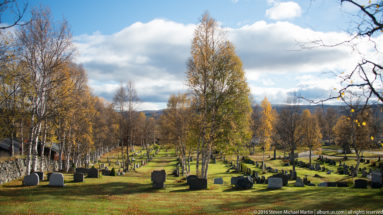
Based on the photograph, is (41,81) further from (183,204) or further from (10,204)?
(183,204)

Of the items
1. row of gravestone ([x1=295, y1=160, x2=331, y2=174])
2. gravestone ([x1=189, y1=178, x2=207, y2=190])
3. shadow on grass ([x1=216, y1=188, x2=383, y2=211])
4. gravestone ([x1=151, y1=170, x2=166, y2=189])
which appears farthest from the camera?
row of gravestone ([x1=295, y1=160, x2=331, y2=174])

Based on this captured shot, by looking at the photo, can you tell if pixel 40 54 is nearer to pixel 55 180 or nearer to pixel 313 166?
pixel 55 180

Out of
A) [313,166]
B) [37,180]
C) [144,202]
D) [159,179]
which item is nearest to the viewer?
[144,202]

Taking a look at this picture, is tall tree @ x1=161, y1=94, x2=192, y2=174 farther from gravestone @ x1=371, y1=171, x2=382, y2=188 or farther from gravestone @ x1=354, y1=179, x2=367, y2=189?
gravestone @ x1=371, y1=171, x2=382, y2=188

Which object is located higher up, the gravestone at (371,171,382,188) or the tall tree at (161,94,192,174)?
the tall tree at (161,94,192,174)

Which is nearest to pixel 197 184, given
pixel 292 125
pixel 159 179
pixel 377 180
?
pixel 159 179

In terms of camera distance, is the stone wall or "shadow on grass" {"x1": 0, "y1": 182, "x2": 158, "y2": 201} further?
the stone wall

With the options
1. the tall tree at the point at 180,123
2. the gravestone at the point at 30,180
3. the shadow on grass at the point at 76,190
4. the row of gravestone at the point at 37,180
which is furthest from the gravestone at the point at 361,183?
the gravestone at the point at 30,180

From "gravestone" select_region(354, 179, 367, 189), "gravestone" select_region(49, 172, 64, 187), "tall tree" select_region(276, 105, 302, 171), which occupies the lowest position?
"gravestone" select_region(354, 179, 367, 189)

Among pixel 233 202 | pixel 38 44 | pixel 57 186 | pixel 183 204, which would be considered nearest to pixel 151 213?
pixel 183 204

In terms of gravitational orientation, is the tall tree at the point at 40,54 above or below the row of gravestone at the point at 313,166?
above

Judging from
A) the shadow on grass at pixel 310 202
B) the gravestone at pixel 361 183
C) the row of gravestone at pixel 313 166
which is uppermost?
the shadow on grass at pixel 310 202

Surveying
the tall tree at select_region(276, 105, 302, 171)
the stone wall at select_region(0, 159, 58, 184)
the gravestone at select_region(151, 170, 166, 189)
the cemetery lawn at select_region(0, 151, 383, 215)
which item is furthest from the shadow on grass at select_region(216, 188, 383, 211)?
the tall tree at select_region(276, 105, 302, 171)

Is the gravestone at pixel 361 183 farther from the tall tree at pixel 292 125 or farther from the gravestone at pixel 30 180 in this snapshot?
the gravestone at pixel 30 180
